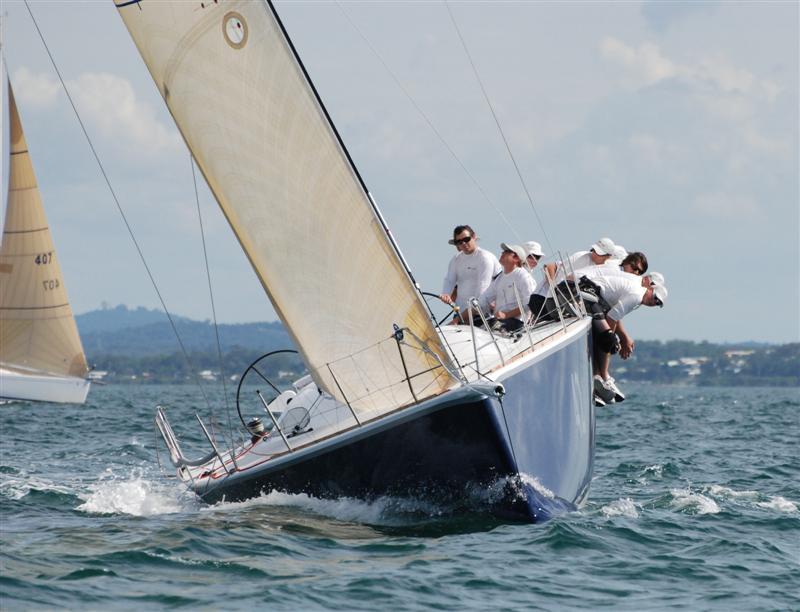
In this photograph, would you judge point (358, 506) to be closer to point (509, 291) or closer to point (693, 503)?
point (509, 291)

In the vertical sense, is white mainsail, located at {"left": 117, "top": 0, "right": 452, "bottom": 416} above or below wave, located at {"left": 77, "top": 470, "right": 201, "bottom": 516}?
above

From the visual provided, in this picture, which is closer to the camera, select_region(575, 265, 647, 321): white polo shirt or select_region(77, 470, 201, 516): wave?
select_region(77, 470, 201, 516): wave

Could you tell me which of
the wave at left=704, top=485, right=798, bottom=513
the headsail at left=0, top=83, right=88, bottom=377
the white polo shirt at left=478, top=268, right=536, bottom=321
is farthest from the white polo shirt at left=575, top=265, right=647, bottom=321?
the headsail at left=0, top=83, right=88, bottom=377

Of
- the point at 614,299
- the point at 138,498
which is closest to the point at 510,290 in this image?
the point at 614,299

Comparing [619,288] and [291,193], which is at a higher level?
[291,193]

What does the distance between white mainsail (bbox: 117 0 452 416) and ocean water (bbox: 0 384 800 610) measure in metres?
1.19

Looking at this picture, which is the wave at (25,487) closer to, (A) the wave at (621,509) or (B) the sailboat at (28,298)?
(A) the wave at (621,509)

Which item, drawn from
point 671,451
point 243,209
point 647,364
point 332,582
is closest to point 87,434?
point 671,451

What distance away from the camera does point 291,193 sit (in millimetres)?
10750

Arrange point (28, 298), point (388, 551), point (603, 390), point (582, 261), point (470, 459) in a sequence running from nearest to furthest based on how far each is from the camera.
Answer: point (388, 551)
point (470, 459)
point (603, 390)
point (582, 261)
point (28, 298)

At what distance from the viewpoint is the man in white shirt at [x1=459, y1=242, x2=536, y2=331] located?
12.9 m

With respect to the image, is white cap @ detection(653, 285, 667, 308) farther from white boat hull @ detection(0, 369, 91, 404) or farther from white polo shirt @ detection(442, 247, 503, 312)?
white boat hull @ detection(0, 369, 91, 404)

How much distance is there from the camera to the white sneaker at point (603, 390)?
13562 mm

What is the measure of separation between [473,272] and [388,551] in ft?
13.4
